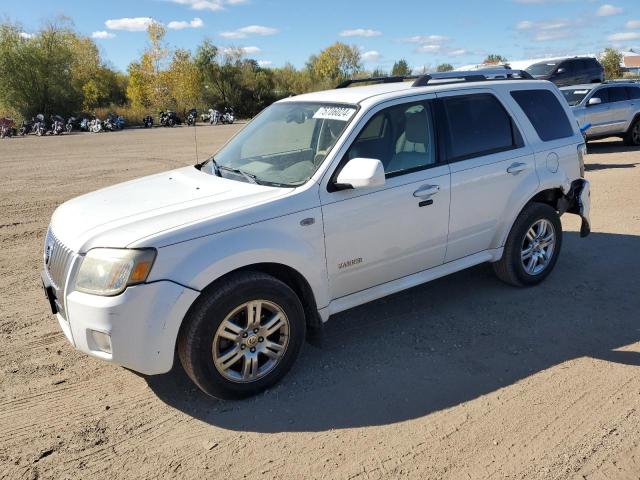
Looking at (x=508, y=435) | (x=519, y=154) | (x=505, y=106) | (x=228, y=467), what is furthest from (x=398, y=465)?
(x=505, y=106)

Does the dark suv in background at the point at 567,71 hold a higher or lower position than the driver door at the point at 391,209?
higher

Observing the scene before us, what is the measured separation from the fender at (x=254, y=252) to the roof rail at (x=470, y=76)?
1832mm

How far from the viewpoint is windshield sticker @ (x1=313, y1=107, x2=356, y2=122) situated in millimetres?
4109

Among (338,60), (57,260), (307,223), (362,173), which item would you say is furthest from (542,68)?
(338,60)

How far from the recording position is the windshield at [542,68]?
20.3m

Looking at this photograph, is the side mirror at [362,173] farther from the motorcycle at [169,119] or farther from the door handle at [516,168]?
the motorcycle at [169,119]

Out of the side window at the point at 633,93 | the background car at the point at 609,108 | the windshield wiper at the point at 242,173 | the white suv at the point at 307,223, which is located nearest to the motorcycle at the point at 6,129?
the background car at the point at 609,108

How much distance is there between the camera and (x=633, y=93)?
1523 cm

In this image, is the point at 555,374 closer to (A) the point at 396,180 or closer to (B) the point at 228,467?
(A) the point at 396,180

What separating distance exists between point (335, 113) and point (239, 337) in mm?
1868

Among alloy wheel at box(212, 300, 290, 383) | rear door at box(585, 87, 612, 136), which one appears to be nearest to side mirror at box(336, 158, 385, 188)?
alloy wheel at box(212, 300, 290, 383)

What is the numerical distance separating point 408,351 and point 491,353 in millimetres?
611

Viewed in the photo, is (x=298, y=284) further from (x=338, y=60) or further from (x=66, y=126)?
→ (x=338, y=60)

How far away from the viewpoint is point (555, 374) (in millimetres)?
3789
